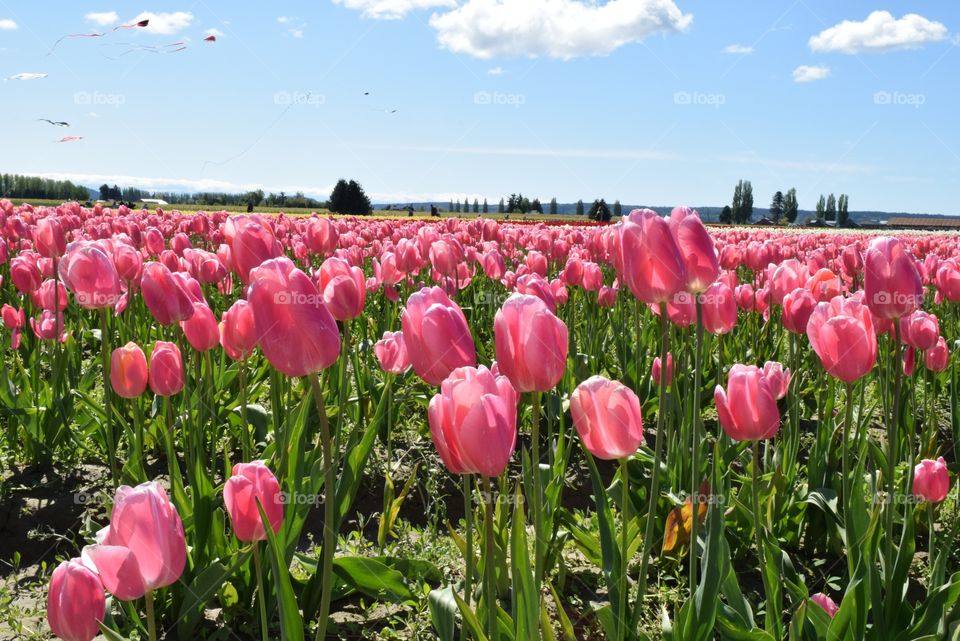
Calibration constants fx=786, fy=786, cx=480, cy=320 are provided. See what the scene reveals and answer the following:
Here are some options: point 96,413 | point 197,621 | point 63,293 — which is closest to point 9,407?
point 96,413

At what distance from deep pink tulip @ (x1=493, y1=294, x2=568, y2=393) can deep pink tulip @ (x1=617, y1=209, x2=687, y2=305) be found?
275mm

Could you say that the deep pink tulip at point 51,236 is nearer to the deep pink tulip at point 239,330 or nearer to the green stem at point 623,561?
the deep pink tulip at point 239,330

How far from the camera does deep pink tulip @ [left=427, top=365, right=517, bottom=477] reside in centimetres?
127

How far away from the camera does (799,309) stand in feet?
9.46

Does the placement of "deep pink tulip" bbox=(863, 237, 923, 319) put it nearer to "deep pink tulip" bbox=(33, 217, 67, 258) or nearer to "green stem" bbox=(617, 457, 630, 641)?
"green stem" bbox=(617, 457, 630, 641)

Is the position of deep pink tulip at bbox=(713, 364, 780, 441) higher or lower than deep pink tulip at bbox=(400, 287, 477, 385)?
lower

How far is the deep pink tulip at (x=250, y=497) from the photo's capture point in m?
1.57

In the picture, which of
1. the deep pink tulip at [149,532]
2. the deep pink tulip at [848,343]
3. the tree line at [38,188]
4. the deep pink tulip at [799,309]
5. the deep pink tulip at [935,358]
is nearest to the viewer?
the deep pink tulip at [149,532]

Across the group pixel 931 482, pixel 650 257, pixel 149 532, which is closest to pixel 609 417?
pixel 650 257

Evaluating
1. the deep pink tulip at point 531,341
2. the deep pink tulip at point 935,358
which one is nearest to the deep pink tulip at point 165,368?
the deep pink tulip at point 531,341

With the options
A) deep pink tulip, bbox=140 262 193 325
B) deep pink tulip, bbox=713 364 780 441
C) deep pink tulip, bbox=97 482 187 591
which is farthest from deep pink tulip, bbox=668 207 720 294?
deep pink tulip, bbox=140 262 193 325

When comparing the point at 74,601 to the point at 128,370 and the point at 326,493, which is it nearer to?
the point at 326,493

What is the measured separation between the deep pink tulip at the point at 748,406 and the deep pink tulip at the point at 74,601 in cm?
138

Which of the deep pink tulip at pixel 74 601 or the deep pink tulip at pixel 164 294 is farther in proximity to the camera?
the deep pink tulip at pixel 164 294
